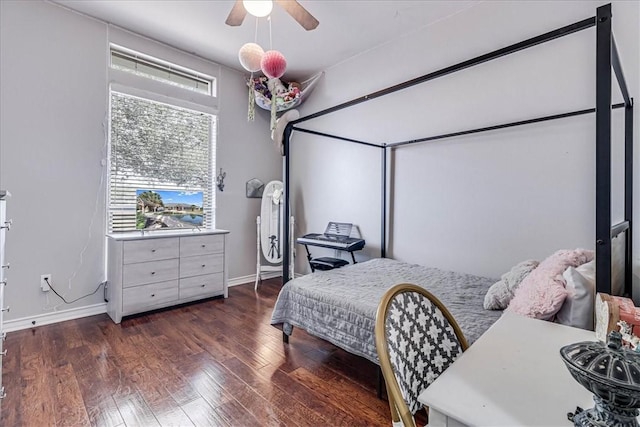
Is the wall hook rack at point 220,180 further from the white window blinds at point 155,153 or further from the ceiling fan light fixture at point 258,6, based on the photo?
the ceiling fan light fixture at point 258,6

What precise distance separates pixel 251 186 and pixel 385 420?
3.29 meters

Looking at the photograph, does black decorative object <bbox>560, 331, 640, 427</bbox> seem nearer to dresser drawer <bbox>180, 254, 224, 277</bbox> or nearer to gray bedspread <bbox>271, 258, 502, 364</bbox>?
gray bedspread <bbox>271, 258, 502, 364</bbox>

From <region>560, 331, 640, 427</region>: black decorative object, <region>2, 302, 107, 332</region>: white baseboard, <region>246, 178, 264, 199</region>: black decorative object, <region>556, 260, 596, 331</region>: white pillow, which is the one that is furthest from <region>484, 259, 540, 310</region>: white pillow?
<region>2, 302, 107, 332</region>: white baseboard

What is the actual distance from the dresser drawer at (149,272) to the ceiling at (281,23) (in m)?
2.39

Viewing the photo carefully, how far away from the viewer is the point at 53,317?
2736 mm

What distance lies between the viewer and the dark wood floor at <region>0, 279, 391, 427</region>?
156cm

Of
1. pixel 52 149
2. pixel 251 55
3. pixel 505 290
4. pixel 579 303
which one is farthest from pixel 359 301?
pixel 52 149

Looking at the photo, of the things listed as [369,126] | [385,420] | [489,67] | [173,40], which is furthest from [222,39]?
[385,420]

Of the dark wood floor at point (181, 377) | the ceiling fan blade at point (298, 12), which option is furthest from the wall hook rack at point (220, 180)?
the ceiling fan blade at point (298, 12)

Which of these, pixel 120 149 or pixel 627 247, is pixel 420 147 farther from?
pixel 120 149

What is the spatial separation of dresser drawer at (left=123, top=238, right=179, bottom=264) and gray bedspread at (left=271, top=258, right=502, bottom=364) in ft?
4.88

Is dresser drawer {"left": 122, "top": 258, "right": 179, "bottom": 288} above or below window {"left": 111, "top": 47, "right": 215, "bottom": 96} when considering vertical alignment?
below

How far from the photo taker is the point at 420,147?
305 centimetres

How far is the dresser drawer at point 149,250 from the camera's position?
9.24ft
